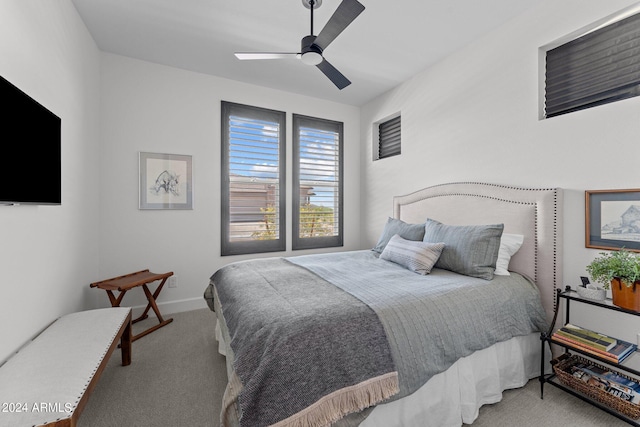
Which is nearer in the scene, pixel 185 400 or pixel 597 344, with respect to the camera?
pixel 597 344

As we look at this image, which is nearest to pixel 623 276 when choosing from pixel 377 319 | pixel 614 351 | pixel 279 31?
pixel 614 351

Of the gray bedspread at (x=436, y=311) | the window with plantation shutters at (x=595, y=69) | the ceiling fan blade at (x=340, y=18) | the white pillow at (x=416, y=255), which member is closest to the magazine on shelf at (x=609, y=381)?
the gray bedspread at (x=436, y=311)

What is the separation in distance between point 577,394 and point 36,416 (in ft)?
9.19

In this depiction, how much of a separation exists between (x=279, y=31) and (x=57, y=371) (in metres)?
2.84

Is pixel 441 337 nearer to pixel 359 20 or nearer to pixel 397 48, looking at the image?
pixel 359 20

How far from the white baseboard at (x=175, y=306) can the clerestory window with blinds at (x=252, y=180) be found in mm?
663

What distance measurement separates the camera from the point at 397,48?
280cm

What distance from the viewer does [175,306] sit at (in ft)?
10.6

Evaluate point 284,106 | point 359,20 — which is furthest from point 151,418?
point 284,106

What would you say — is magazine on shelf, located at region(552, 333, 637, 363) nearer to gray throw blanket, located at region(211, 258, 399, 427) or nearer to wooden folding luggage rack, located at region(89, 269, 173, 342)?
gray throw blanket, located at region(211, 258, 399, 427)

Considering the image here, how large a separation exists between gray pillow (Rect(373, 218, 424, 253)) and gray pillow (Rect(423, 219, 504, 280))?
355 mm

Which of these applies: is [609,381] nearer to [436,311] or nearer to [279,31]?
[436,311]

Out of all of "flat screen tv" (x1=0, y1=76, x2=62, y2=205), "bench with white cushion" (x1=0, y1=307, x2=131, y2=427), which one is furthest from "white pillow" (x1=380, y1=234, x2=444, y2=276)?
"flat screen tv" (x1=0, y1=76, x2=62, y2=205)

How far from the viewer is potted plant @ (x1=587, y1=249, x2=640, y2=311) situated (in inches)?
60.3
